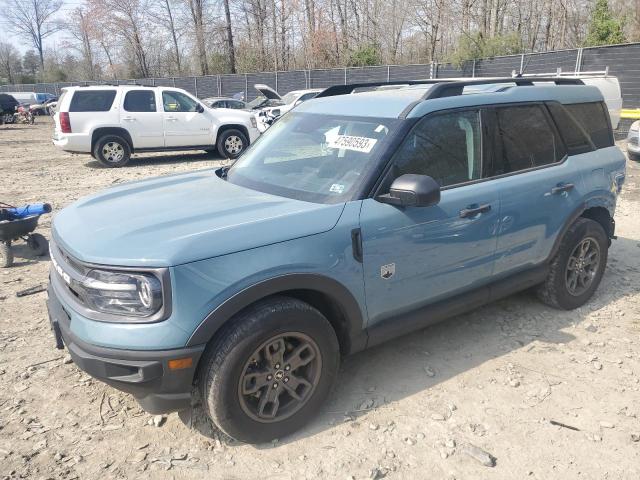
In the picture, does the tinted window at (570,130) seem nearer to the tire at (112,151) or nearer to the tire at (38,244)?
the tire at (38,244)

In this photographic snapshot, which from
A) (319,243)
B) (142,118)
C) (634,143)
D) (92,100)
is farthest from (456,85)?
(92,100)

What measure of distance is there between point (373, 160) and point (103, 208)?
5.52 ft

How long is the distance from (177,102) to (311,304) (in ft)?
37.0

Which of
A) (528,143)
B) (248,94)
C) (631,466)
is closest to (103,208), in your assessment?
(528,143)

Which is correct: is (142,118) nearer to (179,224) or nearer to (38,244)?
(38,244)

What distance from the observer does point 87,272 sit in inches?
102

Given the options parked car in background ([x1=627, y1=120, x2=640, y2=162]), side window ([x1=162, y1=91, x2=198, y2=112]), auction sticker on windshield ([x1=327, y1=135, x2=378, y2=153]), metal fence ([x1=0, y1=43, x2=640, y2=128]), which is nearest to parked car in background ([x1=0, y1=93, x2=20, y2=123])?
metal fence ([x1=0, y1=43, x2=640, y2=128])

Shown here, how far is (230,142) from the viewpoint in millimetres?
13734

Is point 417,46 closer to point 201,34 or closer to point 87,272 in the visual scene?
point 201,34

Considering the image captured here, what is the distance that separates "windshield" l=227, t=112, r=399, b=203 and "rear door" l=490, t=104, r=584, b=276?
1014 mm

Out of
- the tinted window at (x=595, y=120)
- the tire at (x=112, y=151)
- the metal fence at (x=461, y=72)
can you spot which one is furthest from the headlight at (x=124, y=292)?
the metal fence at (x=461, y=72)

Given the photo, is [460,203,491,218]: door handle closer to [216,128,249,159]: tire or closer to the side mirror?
the side mirror

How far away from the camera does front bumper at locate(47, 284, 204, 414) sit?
2.47m

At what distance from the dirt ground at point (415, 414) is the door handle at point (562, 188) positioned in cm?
108
